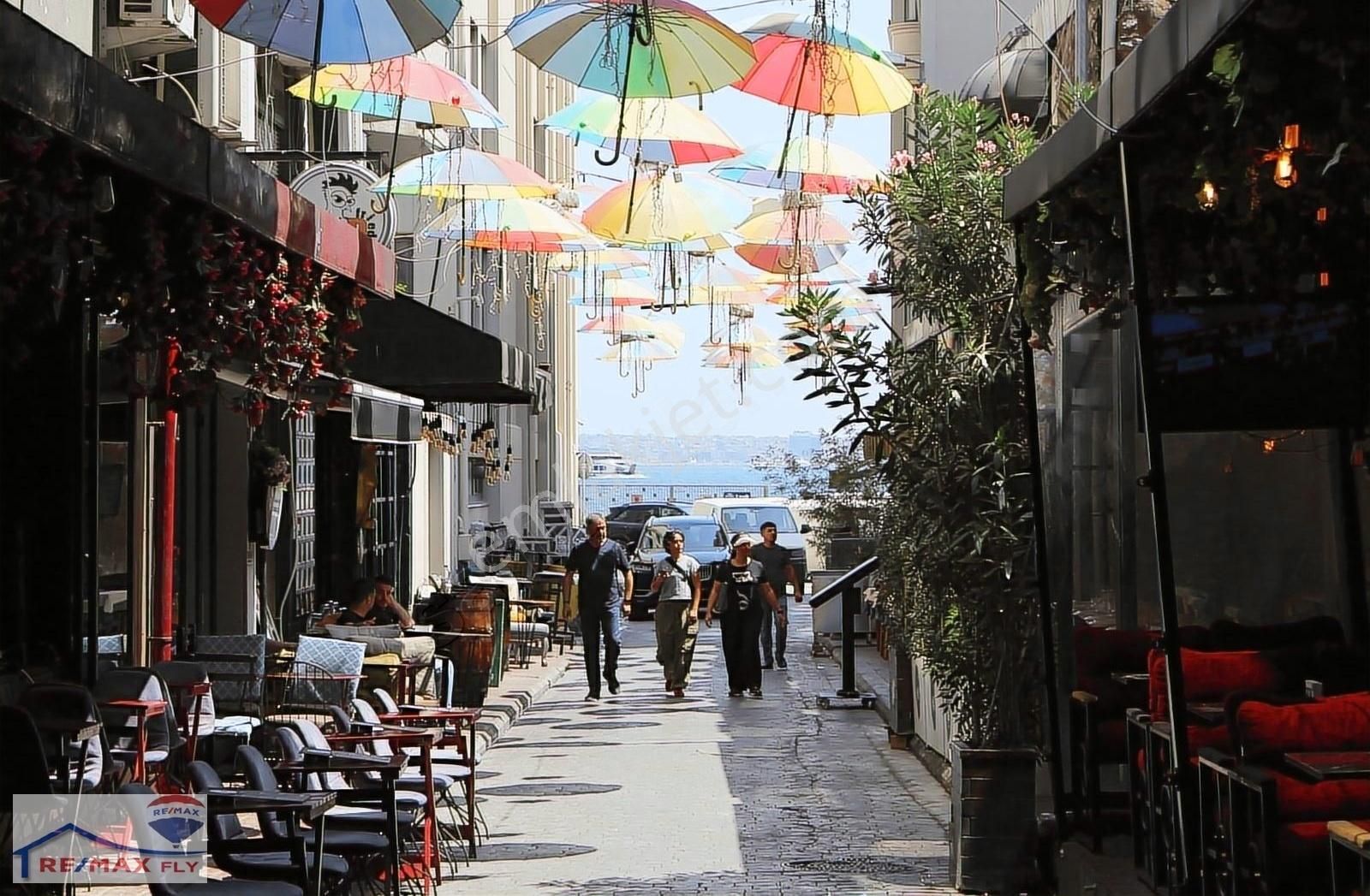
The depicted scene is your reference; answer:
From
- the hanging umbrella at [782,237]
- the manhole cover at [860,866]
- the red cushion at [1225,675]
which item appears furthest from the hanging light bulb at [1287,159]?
the hanging umbrella at [782,237]

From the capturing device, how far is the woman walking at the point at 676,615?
20.0 meters

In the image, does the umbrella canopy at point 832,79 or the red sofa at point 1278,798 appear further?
the umbrella canopy at point 832,79

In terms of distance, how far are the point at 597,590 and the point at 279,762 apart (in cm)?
964

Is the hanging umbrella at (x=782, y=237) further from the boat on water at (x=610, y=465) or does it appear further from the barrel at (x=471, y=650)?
the boat on water at (x=610, y=465)

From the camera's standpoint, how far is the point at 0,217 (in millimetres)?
6254

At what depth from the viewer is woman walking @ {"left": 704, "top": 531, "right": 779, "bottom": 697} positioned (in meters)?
20.0

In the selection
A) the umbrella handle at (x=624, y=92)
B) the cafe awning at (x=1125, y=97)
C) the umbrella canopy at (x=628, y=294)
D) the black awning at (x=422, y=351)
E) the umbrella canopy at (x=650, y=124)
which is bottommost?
the cafe awning at (x=1125, y=97)

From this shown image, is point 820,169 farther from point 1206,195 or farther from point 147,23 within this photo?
point 1206,195

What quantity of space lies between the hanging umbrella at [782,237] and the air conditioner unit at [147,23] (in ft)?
27.2

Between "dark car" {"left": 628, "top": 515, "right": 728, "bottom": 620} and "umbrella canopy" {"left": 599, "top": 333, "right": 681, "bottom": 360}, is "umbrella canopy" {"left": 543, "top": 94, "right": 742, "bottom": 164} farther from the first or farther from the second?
"umbrella canopy" {"left": 599, "top": 333, "right": 681, "bottom": 360}

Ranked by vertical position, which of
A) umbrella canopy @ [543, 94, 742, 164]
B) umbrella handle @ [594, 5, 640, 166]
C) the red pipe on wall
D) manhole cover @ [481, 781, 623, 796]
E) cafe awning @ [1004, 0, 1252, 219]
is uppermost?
umbrella canopy @ [543, 94, 742, 164]

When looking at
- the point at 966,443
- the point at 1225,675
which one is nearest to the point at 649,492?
the point at 966,443

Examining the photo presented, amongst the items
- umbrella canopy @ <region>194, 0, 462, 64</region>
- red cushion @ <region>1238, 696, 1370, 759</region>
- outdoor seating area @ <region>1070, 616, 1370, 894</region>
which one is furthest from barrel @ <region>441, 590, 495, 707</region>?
red cushion @ <region>1238, 696, 1370, 759</region>

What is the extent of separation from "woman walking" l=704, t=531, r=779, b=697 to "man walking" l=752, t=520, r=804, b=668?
1.35 meters
